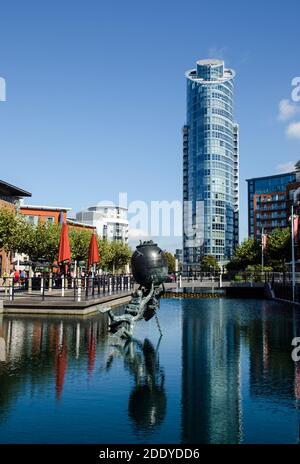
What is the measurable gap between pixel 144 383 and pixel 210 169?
15651 cm

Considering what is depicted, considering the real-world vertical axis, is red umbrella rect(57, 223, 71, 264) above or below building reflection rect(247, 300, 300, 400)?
above

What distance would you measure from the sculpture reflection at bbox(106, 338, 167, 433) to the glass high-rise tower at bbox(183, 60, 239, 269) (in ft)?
487

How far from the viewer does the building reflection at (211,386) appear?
8.60 m

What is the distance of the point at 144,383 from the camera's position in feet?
39.9

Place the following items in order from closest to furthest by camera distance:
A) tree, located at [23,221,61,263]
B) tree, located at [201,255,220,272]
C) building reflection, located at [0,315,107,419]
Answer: building reflection, located at [0,315,107,419]
tree, located at [23,221,61,263]
tree, located at [201,255,220,272]

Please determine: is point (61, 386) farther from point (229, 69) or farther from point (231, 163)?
point (229, 69)

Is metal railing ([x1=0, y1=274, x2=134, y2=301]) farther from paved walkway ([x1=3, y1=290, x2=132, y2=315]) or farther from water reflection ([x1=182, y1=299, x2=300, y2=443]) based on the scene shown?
water reflection ([x1=182, y1=299, x2=300, y2=443])

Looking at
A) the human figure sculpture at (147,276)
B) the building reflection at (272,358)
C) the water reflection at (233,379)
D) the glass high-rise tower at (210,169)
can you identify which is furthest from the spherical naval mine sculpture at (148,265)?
the glass high-rise tower at (210,169)

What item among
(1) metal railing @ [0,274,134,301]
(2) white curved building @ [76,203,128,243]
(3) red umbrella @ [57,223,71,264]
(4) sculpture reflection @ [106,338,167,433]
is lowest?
(4) sculpture reflection @ [106,338,167,433]

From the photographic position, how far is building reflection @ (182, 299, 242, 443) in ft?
28.2

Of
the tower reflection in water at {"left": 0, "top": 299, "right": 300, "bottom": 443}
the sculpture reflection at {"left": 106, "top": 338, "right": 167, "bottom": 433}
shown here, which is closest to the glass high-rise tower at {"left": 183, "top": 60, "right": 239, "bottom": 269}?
the tower reflection in water at {"left": 0, "top": 299, "right": 300, "bottom": 443}

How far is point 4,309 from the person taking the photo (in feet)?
89.7

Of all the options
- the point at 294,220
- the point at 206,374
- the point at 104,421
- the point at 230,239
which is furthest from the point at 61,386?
the point at 230,239

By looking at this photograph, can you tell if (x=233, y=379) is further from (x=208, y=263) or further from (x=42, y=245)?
(x=208, y=263)
